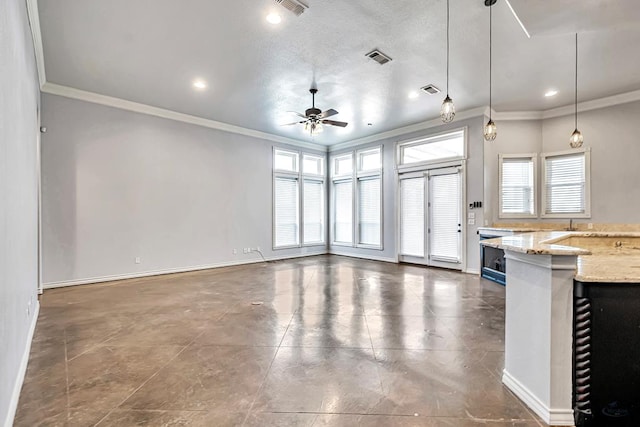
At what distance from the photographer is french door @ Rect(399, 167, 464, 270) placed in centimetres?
659

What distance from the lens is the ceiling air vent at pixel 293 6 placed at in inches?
120

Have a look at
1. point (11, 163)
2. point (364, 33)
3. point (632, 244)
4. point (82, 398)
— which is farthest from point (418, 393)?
point (364, 33)

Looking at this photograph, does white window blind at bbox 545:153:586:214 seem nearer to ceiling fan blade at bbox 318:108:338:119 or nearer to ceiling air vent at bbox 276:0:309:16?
ceiling fan blade at bbox 318:108:338:119

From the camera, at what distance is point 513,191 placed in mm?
6289

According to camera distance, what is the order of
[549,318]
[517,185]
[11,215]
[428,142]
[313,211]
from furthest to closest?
[313,211], [428,142], [517,185], [11,215], [549,318]

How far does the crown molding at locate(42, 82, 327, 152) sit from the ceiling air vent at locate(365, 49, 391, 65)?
13.9 ft

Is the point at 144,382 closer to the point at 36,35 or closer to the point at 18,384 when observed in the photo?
the point at 18,384

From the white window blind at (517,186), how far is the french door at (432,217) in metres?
0.85

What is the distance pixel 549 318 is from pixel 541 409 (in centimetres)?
58

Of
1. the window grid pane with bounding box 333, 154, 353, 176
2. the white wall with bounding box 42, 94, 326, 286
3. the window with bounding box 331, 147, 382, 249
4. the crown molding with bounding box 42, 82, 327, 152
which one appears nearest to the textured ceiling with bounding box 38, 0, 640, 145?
the crown molding with bounding box 42, 82, 327, 152

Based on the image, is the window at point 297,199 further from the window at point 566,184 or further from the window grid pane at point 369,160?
the window at point 566,184

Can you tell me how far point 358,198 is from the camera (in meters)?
8.72

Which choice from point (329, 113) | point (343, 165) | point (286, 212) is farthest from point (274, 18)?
point (343, 165)

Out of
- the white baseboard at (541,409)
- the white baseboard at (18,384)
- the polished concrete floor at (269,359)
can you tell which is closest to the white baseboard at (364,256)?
the polished concrete floor at (269,359)
